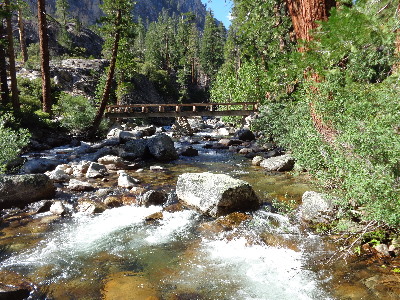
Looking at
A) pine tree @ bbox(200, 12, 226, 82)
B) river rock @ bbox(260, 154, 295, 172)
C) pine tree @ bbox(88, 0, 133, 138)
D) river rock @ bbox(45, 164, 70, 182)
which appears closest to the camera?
river rock @ bbox(45, 164, 70, 182)

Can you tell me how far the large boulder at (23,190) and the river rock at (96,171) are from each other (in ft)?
7.12

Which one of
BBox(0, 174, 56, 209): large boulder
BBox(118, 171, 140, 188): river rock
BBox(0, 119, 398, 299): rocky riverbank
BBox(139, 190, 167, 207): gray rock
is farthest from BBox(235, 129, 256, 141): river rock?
BBox(0, 174, 56, 209): large boulder

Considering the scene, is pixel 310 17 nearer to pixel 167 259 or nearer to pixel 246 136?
pixel 167 259

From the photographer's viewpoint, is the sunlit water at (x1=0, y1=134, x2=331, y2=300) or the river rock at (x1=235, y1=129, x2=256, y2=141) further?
the river rock at (x1=235, y1=129, x2=256, y2=141)

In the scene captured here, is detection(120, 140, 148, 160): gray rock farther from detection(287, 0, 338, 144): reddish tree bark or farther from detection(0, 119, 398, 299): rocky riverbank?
detection(287, 0, 338, 144): reddish tree bark

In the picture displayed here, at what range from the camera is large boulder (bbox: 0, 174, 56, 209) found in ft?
23.9

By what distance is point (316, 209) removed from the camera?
6090mm

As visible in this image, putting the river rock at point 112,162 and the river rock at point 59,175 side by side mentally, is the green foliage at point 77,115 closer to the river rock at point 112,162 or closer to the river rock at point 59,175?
the river rock at point 112,162

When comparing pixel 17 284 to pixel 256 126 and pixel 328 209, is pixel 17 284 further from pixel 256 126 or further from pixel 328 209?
pixel 256 126

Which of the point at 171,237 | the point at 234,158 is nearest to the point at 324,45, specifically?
the point at 171,237

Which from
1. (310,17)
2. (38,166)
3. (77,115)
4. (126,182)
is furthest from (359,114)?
(77,115)

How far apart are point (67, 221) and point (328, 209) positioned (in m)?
5.65

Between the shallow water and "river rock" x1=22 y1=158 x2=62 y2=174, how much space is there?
15.1 ft

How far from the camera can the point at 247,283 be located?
4.36 metres
